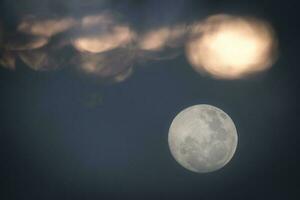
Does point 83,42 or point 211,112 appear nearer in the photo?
point 83,42

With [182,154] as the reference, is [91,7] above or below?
above

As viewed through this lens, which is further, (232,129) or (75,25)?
(232,129)

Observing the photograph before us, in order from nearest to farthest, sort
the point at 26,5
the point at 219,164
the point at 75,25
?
the point at 26,5, the point at 75,25, the point at 219,164

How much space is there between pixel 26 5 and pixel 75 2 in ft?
2.94

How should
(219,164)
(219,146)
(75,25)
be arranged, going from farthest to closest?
(219,164) < (219,146) < (75,25)

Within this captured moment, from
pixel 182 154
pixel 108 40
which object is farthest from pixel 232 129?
pixel 108 40

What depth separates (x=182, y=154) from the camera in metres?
9.37

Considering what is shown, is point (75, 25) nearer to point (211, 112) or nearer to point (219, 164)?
point (211, 112)

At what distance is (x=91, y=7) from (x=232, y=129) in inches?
168

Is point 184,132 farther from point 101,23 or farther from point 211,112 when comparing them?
point 101,23

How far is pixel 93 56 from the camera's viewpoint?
32.0 ft

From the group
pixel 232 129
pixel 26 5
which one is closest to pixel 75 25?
pixel 26 5

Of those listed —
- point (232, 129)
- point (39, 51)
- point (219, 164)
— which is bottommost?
point (219, 164)

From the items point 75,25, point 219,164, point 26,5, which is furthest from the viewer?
point 219,164
